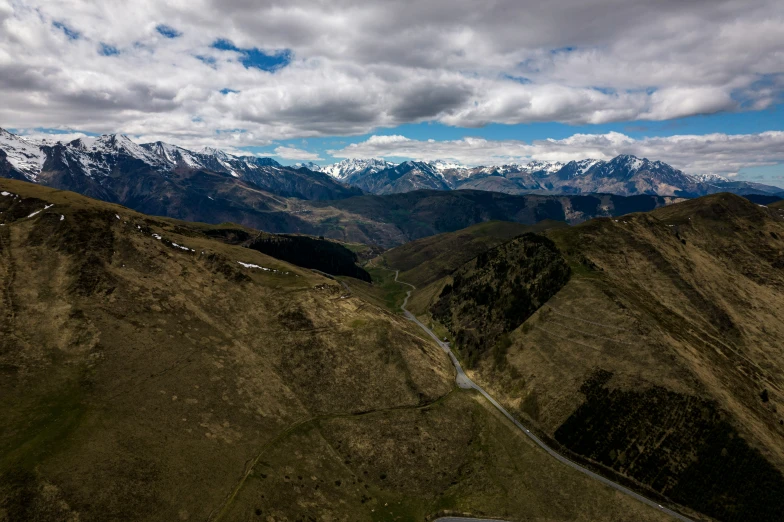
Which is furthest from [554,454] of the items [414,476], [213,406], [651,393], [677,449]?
[213,406]

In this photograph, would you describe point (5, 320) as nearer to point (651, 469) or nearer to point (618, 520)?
point (618, 520)

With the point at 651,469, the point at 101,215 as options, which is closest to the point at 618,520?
the point at 651,469

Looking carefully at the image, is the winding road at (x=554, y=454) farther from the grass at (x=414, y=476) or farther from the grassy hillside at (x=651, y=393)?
the grassy hillside at (x=651, y=393)

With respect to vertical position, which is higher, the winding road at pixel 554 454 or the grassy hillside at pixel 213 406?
the grassy hillside at pixel 213 406

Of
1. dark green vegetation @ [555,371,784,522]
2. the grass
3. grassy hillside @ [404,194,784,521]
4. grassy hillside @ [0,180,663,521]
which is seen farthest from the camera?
grassy hillside @ [404,194,784,521]

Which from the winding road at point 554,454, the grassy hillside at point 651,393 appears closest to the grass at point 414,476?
the winding road at point 554,454

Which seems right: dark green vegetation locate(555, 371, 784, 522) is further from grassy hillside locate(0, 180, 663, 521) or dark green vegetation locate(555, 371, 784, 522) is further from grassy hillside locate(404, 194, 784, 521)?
grassy hillside locate(0, 180, 663, 521)

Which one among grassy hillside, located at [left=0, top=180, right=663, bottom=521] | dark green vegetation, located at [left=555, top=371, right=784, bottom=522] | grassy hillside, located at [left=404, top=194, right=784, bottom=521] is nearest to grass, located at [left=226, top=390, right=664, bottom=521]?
grassy hillside, located at [left=0, top=180, right=663, bottom=521]

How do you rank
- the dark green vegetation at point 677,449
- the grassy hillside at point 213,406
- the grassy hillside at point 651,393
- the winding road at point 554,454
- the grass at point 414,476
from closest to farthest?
the grassy hillside at point 213,406, the grass at point 414,476, the dark green vegetation at point 677,449, the winding road at point 554,454, the grassy hillside at point 651,393
